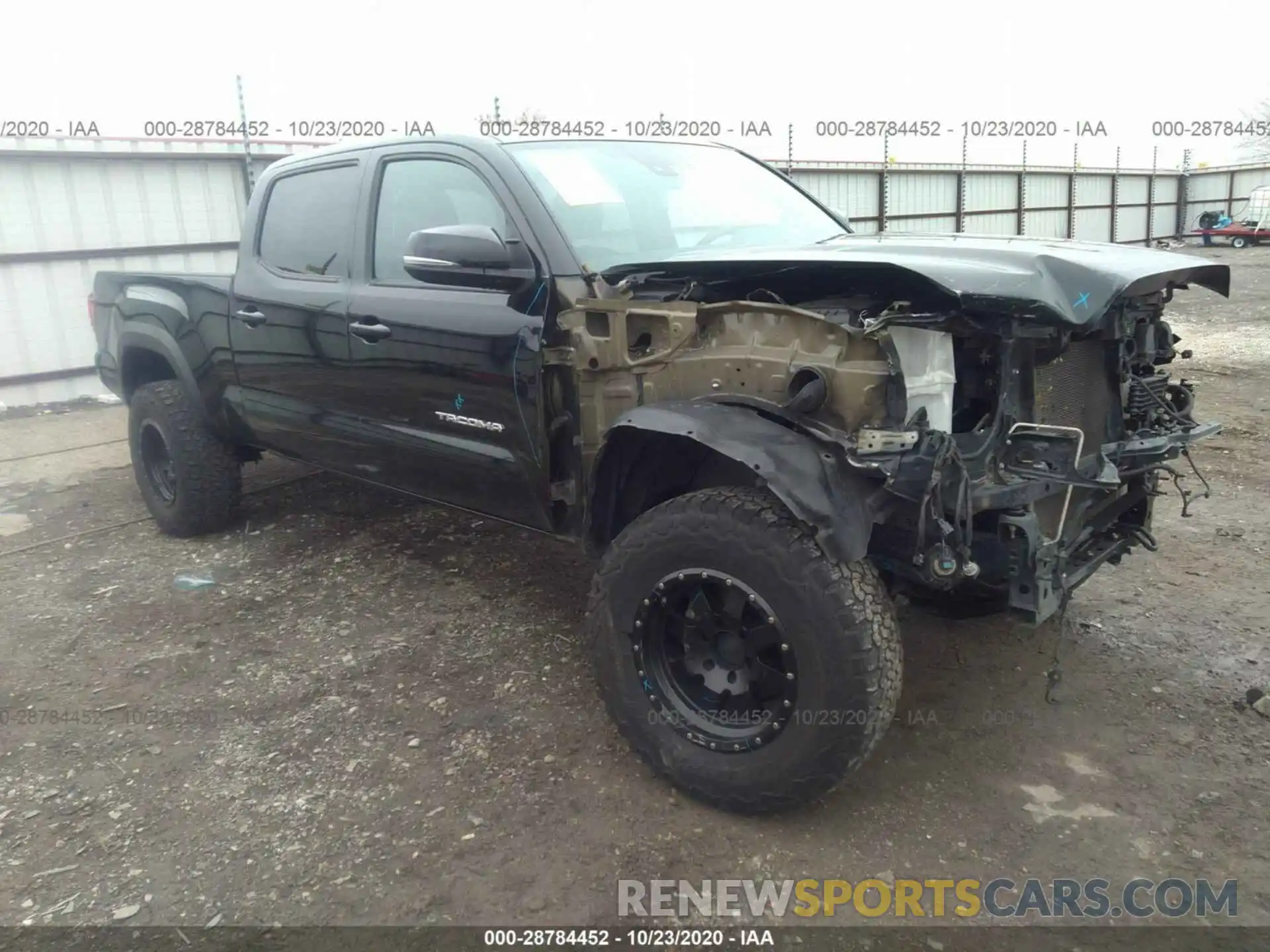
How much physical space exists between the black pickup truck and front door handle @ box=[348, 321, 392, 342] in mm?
12

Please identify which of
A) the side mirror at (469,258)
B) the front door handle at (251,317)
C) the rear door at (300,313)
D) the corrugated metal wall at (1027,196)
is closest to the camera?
the side mirror at (469,258)

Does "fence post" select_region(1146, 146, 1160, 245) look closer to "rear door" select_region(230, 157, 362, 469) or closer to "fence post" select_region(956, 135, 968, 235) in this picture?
"fence post" select_region(956, 135, 968, 235)

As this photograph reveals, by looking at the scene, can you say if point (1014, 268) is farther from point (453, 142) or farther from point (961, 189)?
point (961, 189)

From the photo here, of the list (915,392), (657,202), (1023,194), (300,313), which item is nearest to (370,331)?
(300,313)

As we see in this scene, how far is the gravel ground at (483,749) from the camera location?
248 centimetres

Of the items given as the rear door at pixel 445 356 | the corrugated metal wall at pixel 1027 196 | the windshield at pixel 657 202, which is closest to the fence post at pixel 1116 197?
the corrugated metal wall at pixel 1027 196

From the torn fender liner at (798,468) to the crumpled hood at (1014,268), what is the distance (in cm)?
46

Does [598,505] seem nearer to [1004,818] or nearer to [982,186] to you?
[1004,818]

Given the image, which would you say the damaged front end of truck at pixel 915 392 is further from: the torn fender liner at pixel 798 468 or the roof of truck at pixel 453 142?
the roof of truck at pixel 453 142

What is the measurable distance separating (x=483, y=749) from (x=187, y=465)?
264 centimetres

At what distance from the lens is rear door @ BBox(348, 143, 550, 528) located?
322cm

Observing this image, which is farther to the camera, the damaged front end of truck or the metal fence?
the metal fence

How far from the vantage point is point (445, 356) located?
342 cm

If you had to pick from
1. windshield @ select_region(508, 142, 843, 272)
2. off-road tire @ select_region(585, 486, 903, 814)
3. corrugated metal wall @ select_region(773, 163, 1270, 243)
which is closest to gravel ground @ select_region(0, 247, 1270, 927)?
off-road tire @ select_region(585, 486, 903, 814)
